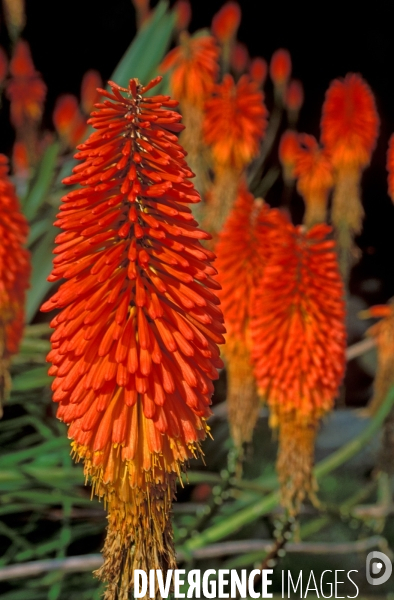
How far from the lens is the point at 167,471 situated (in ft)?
3.15

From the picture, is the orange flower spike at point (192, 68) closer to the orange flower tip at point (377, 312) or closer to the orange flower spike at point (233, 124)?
the orange flower spike at point (233, 124)

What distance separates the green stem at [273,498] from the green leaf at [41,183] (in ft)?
3.19

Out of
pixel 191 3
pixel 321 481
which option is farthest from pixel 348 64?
pixel 321 481

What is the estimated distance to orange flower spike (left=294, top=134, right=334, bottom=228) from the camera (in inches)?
69.4

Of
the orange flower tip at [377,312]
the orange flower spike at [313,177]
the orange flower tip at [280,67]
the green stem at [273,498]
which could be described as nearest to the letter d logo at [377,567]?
the green stem at [273,498]

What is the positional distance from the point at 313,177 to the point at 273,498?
0.90 meters

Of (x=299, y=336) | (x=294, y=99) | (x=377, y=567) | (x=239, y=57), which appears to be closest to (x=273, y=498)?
(x=377, y=567)

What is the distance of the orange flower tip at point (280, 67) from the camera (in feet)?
Result: 5.73

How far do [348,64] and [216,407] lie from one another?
1030 mm

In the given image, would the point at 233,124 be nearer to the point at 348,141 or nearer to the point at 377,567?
the point at 348,141

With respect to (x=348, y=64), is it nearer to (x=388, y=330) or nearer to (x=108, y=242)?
(x=388, y=330)

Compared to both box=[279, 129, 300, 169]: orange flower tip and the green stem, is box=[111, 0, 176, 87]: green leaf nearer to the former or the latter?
box=[279, 129, 300, 169]: orange flower tip

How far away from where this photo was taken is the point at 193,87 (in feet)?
5.37

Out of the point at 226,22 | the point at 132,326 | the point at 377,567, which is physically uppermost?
the point at 226,22
